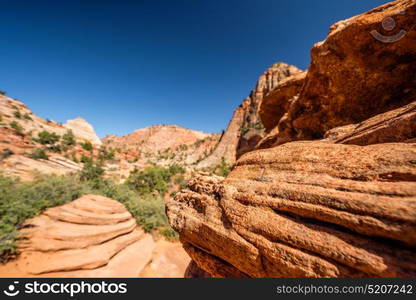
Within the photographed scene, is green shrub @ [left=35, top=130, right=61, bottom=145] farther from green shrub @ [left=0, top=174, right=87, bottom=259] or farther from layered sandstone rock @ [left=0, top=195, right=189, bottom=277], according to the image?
layered sandstone rock @ [left=0, top=195, right=189, bottom=277]

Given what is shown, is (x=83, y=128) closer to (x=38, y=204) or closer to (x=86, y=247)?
(x=38, y=204)

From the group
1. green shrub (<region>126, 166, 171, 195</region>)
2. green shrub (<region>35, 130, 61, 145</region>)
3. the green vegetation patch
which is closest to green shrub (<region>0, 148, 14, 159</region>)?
green shrub (<region>35, 130, 61, 145</region>)

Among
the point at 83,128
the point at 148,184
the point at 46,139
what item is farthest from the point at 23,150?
the point at 83,128

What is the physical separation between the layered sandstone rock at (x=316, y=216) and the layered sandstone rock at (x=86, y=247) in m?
4.19

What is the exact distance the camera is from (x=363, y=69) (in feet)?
10.9

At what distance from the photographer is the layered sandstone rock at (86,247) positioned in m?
4.26

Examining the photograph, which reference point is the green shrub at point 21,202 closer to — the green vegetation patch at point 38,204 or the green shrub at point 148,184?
the green vegetation patch at point 38,204

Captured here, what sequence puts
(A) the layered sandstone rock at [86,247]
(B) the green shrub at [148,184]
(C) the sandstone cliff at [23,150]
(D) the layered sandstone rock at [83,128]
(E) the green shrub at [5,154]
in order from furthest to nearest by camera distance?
(D) the layered sandstone rock at [83,128] < (B) the green shrub at [148,184] < (E) the green shrub at [5,154] < (C) the sandstone cliff at [23,150] < (A) the layered sandstone rock at [86,247]

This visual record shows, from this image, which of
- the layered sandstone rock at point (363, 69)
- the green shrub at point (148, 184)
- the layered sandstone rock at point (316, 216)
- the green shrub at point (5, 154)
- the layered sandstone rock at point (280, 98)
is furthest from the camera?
the green shrub at point (148, 184)

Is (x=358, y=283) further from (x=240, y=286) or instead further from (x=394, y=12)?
(x=394, y=12)

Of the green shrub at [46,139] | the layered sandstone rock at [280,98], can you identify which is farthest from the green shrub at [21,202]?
the green shrub at [46,139]

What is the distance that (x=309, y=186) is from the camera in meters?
1.85

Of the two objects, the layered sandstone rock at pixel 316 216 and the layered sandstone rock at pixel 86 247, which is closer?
the layered sandstone rock at pixel 316 216

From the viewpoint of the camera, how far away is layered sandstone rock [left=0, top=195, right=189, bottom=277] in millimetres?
4255
